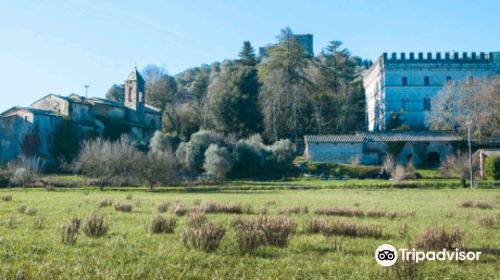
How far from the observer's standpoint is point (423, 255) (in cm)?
814

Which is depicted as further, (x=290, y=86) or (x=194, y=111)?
(x=194, y=111)

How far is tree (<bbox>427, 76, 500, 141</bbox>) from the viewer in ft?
176

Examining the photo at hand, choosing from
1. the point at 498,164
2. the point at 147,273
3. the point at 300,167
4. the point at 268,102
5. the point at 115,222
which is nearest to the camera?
the point at 147,273

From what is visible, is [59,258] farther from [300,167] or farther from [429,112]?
[429,112]

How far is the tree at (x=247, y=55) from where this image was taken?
69.9 metres

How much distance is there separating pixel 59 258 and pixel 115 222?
5935 mm

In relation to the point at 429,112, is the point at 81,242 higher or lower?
lower

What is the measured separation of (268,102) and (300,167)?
1180 cm

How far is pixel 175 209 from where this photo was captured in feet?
55.4

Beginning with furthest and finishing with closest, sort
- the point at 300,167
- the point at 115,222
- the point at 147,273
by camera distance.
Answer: the point at 300,167 < the point at 115,222 < the point at 147,273

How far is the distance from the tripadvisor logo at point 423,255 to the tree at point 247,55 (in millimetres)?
62372

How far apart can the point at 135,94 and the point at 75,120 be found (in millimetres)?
11802

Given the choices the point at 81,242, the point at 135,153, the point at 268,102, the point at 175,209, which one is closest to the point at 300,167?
the point at 268,102

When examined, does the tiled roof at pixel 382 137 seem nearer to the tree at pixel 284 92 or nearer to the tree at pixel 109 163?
the tree at pixel 284 92
